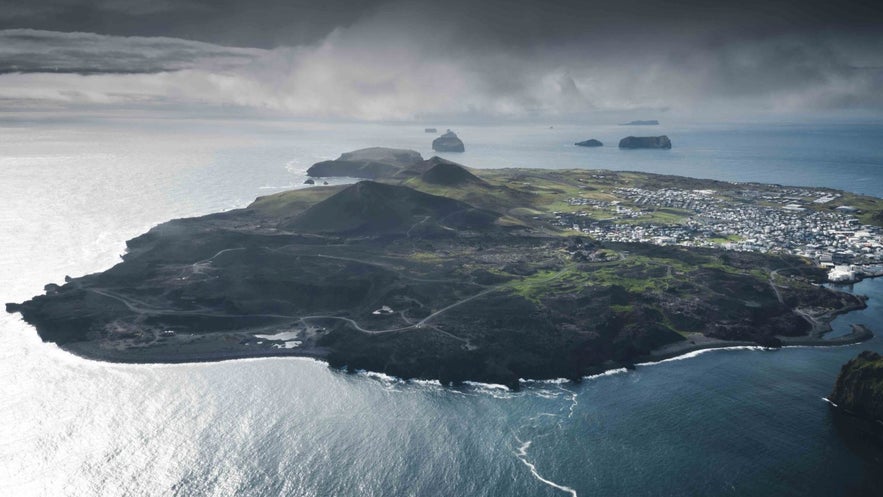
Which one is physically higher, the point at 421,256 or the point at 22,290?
the point at 421,256

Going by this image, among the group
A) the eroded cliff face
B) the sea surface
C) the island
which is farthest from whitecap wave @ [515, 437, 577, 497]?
the eroded cliff face

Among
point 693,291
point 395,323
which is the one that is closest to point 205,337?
point 395,323

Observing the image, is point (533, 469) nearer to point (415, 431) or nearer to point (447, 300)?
point (415, 431)

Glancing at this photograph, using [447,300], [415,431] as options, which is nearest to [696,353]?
[447,300]

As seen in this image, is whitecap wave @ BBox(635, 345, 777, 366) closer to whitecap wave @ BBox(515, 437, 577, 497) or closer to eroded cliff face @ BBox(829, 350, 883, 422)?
eroded cliff face @ BBox(829, 350, 883, 422)

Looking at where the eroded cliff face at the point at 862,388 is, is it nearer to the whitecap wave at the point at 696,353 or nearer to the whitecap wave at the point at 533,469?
the whitecap wave at the point at 696,353

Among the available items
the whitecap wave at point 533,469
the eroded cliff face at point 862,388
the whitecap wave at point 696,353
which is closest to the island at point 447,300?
the whitecap wave at point 696,353

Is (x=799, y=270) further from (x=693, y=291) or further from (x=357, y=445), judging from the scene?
(x=357, y=445)
